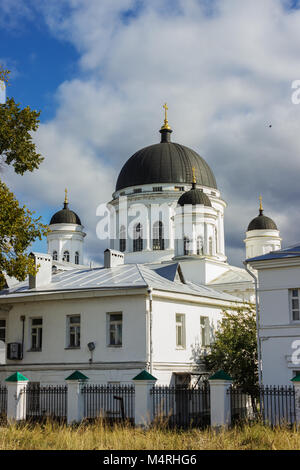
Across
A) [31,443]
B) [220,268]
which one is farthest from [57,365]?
[220,268]

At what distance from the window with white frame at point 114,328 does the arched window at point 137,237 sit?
88.8ft

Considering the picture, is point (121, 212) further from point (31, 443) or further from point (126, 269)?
point (31, 443)

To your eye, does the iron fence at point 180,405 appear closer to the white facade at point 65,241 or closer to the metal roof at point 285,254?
the metal roof at point 285,254

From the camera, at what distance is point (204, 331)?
27609mm

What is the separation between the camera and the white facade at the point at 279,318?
2159cm

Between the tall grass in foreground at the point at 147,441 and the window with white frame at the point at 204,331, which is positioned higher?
the window with white frame at the point at 204,331

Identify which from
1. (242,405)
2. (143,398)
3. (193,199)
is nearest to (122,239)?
(193,199)

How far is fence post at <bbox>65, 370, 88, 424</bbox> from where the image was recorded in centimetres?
1930

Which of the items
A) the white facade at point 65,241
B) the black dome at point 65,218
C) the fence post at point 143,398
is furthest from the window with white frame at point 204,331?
the black dome at point 65,218

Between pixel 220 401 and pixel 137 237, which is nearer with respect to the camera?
pixel 220 401

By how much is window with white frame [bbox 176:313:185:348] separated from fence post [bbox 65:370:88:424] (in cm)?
668

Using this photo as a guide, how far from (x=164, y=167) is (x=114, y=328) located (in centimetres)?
2923

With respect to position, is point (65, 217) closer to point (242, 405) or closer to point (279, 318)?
point (242, 405)
